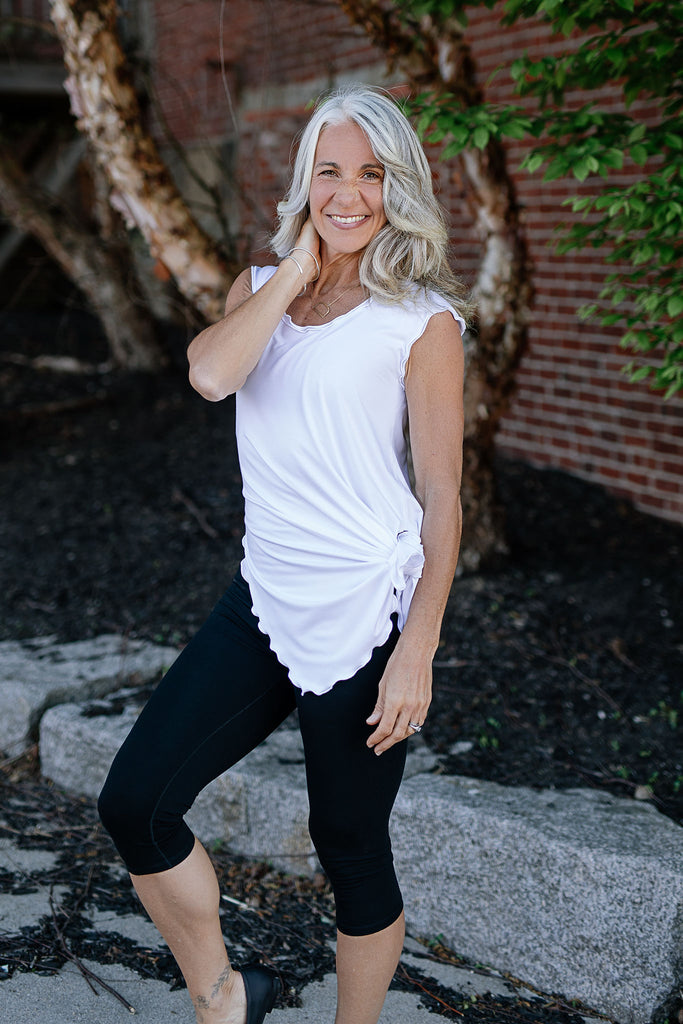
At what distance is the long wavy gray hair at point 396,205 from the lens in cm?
208

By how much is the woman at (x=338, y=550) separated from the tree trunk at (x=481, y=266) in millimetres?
1882

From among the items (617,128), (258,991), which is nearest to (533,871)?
(258,991)

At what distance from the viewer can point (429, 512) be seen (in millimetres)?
2078

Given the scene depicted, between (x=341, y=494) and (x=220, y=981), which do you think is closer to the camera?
(x=341, y=494)

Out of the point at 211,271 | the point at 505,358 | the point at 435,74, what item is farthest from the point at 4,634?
the point at 435,74

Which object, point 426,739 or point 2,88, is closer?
Result: point 426,739

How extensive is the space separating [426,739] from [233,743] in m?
1.42

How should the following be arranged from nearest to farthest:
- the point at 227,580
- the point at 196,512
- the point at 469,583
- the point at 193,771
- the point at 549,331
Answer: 1. the point at 193,771
2. the point at 469,583
3. the point at 227,580
4. the point at 196,512
5. the point at 549,331

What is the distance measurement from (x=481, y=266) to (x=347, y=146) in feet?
7.42

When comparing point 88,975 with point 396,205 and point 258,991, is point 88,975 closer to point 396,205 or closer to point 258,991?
point 258,991

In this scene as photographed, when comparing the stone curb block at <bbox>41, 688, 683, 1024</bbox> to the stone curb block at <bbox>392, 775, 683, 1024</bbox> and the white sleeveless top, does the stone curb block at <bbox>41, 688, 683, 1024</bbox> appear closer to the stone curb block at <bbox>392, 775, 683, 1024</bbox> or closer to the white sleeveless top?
the stone curb block at <bbox>392, 775, 683, 1024</bbox>

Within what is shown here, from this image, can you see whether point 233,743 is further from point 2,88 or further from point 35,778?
point 2,88

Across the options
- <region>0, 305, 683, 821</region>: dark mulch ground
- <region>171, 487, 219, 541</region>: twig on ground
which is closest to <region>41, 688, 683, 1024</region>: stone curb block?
<region>0, 305, 683, 821</region>: dark mulch ground

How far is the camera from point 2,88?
854 centimetres
